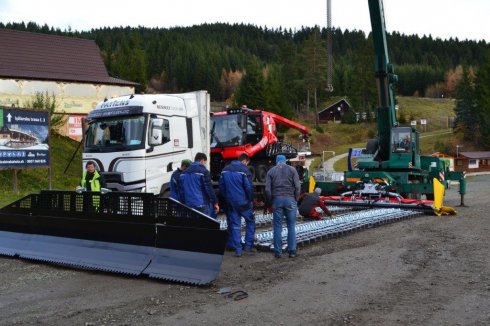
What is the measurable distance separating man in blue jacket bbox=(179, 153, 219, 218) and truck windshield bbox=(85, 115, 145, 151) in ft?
14.3

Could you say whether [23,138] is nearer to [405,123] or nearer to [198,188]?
[198,188]

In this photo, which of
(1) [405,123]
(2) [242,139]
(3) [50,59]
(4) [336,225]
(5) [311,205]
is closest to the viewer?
(4) [336,225]

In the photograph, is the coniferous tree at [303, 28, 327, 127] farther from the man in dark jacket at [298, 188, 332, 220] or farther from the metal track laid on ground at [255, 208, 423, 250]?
the man in dark jacket at [298, 188, 332, 220]

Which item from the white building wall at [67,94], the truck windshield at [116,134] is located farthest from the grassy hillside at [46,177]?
the truck windshield at [116,134]

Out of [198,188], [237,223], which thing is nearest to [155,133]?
[198,188]

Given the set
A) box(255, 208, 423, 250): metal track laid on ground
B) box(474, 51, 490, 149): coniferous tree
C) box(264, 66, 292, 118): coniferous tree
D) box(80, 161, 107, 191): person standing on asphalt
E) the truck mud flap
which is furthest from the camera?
box(264, 66, 292, 118): coniferous tree

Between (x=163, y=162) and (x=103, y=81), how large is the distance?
2653 cm

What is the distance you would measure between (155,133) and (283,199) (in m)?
5.44

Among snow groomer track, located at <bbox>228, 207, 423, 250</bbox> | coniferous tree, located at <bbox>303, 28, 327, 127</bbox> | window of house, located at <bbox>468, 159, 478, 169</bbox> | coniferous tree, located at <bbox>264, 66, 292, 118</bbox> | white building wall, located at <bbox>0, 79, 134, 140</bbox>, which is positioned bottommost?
window of house, located at <bbox>468, 159, 478, 169</bbox>

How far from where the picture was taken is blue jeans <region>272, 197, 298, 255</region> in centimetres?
998

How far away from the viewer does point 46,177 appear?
25.7 metres

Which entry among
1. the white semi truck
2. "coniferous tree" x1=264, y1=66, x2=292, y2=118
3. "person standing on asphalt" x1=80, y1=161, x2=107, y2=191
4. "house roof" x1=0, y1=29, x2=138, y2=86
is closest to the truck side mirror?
the white semi truck

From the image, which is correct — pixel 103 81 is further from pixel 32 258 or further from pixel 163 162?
pixel 32 258

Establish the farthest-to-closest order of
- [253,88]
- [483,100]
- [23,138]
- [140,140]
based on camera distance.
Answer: [253,88] < [483,100] < [23,138] < [140,140]
